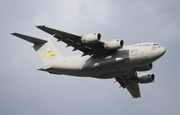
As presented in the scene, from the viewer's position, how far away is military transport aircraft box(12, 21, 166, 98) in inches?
988

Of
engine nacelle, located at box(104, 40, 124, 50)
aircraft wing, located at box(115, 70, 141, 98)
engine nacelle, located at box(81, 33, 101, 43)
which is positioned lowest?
aircraft wing, located at box(115, 70, 141, 98)

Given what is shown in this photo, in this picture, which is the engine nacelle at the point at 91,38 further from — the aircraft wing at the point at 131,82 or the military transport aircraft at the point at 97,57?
the aircraft wing at the point at 131,82

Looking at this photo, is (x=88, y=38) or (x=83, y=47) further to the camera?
(x=83, y=47)

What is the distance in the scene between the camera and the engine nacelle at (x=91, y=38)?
961 inches

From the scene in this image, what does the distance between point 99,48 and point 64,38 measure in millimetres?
2592

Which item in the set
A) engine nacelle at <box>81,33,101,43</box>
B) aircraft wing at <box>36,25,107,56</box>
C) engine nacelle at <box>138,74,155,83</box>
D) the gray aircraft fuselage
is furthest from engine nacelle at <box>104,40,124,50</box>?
engine nacelle at <box>138,74,155,83</box>

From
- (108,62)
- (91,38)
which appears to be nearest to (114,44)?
(108,62)

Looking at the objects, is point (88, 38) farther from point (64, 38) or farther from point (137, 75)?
point (137, 75)

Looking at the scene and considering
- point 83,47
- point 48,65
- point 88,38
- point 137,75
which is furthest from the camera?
point 137,75

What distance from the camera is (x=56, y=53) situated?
1160 inches

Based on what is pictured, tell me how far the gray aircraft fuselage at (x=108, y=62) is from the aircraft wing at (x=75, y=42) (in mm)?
498

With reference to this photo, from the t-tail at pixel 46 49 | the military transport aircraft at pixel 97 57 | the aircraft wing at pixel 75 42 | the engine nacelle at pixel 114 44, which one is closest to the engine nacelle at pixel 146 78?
the military transport aircraft at pixel 97 57

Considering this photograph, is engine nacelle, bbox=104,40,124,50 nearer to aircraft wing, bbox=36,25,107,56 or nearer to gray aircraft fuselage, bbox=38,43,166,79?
aircraft wing, bbox=36,25,107,56

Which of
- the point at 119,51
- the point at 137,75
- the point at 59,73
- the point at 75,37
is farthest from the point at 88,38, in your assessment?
the point at 137,75
